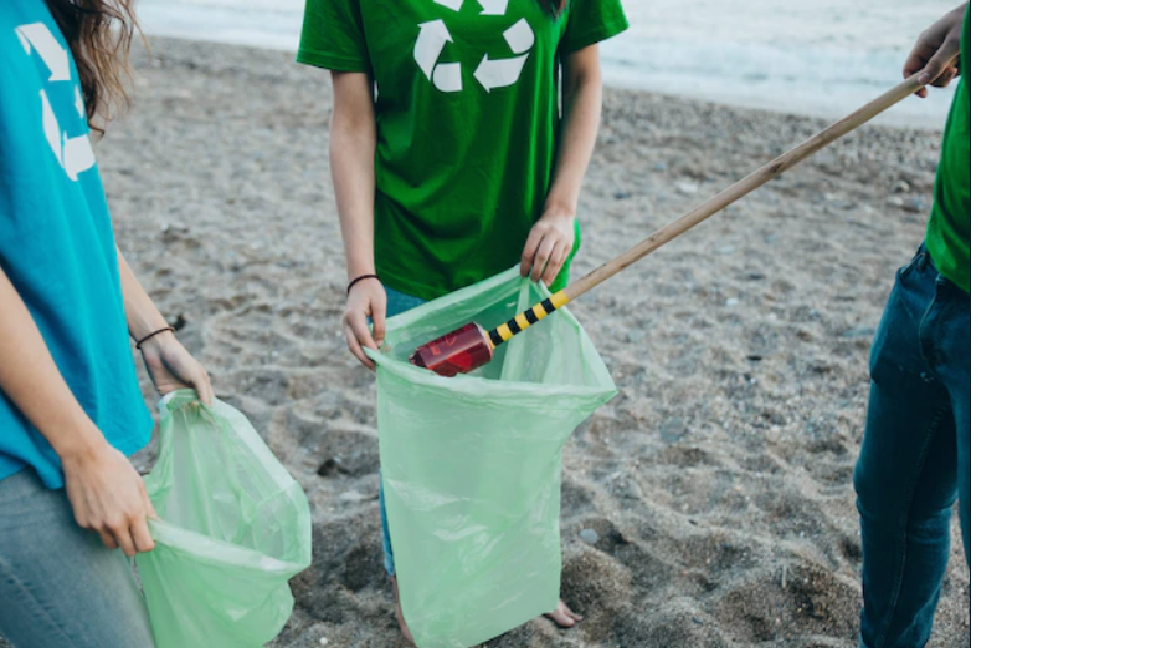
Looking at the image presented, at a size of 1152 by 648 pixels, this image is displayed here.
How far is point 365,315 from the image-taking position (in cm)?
156

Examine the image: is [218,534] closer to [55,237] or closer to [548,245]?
[55,237]

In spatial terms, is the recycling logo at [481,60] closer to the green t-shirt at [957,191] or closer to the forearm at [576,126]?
the forearm at [576,126]

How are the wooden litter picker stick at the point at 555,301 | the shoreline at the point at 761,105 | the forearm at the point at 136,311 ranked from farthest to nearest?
the shoreline at the point at 761,105
the wooden litter picker stick at the point at 555,301
the forearm at the point at 136,311

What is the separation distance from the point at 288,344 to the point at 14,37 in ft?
8.03

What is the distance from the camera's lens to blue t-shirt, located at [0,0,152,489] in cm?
100

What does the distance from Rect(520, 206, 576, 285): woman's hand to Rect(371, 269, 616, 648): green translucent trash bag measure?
5cm

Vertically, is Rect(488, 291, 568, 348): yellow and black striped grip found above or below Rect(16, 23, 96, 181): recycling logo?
below

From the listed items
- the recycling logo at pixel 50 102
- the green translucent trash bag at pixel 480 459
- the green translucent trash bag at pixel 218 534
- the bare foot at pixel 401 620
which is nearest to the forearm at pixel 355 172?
the green translucent trash bag at pixel 480 459

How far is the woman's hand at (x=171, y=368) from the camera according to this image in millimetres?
1403

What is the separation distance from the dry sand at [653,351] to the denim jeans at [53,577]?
2.86 feet

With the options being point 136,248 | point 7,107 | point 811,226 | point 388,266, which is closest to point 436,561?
point 388,266

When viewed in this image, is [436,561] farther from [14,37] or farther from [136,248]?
[136,248]

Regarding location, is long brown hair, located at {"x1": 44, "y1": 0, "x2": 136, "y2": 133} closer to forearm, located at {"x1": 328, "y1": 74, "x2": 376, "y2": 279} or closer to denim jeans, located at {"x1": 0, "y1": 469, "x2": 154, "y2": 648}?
forearm, located at {"x1": 328, "y1": 74, "x2": 376, "y2": 279}

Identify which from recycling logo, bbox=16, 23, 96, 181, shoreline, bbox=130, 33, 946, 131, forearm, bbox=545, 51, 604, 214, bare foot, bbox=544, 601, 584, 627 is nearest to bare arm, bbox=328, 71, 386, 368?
forearm, bbox=545, 51, 604, 214
